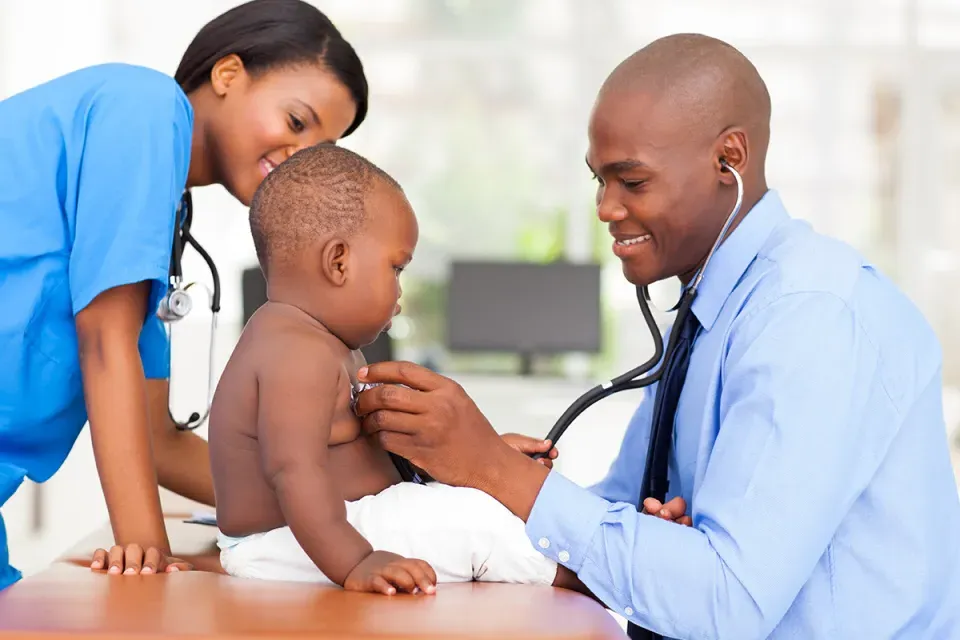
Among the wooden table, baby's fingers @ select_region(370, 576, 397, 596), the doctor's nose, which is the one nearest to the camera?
the wooden table

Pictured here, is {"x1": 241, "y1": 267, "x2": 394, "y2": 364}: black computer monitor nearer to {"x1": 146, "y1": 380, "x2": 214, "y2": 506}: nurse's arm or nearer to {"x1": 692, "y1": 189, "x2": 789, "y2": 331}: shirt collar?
{"x1": 146, "y1": 380, "x2": 214, "y2": 506}: nurse's arm

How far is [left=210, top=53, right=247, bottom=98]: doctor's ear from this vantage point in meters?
1.60

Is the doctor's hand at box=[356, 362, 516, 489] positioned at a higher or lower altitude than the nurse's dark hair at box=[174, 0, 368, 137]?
lower

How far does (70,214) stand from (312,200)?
0.96 feet

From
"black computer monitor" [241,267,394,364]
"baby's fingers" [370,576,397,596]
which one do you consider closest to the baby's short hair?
"baby's fingers" [370,576,397,596]

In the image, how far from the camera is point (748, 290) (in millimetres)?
1345

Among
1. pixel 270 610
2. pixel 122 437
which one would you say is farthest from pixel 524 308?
pixel 270 610

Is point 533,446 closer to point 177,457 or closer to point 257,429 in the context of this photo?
point 257,429

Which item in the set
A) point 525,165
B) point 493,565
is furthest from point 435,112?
point 493,565

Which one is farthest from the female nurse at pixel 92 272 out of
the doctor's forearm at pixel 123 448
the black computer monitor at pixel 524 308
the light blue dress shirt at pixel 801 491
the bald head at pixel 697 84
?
the black computer monitor at pixel 524 308

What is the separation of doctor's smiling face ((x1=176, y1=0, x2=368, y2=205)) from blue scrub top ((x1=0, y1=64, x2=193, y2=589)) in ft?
0.78

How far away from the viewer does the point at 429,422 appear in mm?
1152

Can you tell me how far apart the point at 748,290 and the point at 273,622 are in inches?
28.6

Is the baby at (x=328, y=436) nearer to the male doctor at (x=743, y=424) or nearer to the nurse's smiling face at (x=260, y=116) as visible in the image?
the male doctor at (x=743, y=424)
